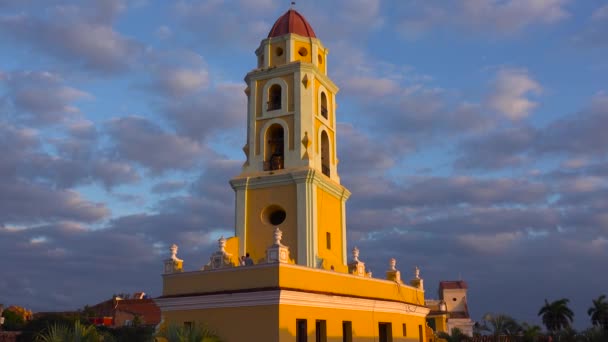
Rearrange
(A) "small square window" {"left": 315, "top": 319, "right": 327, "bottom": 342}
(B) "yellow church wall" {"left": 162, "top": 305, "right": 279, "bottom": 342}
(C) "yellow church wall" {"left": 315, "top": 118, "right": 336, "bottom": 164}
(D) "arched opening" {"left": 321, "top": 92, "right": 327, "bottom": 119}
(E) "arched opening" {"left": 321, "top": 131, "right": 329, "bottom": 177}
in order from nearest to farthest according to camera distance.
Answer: (B) "yellow church wall" {"left": 162, "top": 305, "right": 279, "bottom": 342} → (A) "small square window" {"left": 315, "top": 319, "right": 327, "bottom": 342} → (C) "yellow church wall" {"left": 315, "top": 118, "right": 336, "bottom": 164} → (E) "arched opening" {"left": 321, "top": 131, "right": 329, "bottom": 177} → (D) "arched opening" {"left": 321, "top": 92, "right": 327, "bottom": 119}

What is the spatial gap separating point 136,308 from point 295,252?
5651cm

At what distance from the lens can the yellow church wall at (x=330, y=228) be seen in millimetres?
24078

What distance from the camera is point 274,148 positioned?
25.8 metres

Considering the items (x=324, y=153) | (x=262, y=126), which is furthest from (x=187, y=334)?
(x=324, y=153)

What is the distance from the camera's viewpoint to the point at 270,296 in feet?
60.2

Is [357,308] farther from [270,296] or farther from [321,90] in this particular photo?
[321,90]

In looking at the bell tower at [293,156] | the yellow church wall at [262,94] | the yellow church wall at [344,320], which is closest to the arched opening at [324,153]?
the bell tower at [293,156]

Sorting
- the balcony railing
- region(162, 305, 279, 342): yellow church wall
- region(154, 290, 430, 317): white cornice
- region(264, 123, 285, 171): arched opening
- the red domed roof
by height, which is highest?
the red domed roof

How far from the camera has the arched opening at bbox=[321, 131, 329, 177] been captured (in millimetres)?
26317

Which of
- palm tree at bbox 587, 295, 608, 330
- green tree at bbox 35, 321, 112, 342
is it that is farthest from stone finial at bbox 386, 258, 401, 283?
palm tree at bbox 587, 295, 608, 330

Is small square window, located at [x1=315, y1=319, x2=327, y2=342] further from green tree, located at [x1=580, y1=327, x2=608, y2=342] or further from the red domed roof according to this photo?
the red domed roof

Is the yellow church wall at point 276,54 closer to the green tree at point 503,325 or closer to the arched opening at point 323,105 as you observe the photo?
the arched opening at point 323,105

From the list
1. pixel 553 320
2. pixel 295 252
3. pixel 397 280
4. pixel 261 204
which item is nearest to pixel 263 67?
pixel 261 204

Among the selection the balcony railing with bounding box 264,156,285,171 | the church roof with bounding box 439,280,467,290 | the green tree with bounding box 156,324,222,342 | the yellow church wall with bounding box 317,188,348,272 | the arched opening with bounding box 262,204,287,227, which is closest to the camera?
the green tree with bounding box 156,324,222,342
